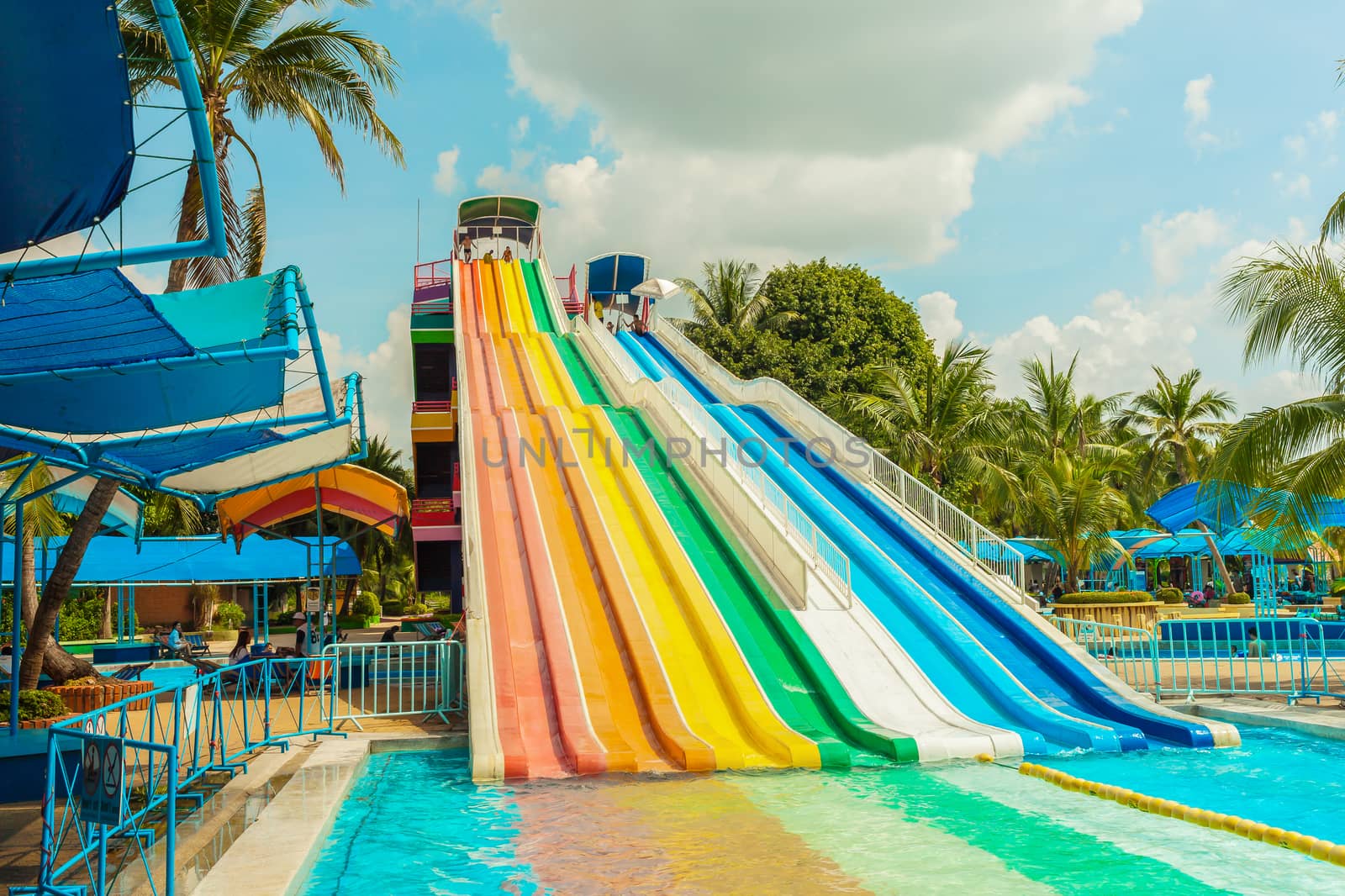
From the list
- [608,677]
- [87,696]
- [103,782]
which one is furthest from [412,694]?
[103,782]

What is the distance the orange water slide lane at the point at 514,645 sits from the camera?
1066cm

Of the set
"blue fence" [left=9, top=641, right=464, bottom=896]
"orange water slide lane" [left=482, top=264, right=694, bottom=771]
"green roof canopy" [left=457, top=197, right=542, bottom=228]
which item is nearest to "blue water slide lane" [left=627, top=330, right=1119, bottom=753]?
"orange water slide lane" [left=482, top=264, right=694, bottom=771]

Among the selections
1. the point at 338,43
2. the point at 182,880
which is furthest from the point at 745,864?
the point at 338,43

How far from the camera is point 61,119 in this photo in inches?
195

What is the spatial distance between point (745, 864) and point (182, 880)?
3.59 metres

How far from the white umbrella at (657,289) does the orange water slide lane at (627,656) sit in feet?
66.0

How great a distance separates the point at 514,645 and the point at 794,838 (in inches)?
225

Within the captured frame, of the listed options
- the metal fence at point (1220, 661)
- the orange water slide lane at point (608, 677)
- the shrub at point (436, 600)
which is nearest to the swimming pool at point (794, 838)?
the orange water slide lane at point (608, 677)

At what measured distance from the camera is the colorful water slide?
36.0 feet

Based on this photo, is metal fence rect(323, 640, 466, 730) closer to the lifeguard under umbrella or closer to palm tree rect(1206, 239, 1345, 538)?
palm tree rect(1206, 239, 1345, 538)

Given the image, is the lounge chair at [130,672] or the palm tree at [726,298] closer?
the lounge chair at [130,672]

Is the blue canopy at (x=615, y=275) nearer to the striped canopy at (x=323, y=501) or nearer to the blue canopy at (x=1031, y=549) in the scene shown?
the blue canopy at (x=1031, y=549)

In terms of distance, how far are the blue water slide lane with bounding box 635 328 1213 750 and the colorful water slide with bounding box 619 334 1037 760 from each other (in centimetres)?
126

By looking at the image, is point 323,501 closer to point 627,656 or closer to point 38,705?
point 38,705
